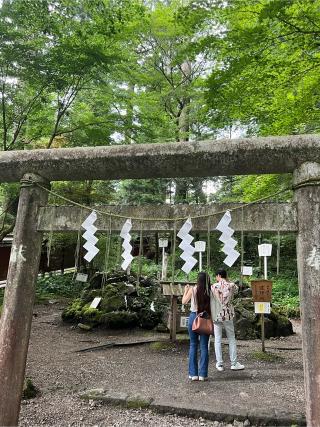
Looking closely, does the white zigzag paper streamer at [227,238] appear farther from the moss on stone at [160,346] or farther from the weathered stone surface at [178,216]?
the moss on stone at [160,346]

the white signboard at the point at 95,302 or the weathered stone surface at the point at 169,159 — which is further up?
the weathered stone surface at the point at 169,159

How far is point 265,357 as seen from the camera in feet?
25.2

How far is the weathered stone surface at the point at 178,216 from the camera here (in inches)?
125

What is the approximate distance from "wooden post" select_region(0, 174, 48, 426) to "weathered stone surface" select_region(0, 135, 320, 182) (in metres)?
0.23

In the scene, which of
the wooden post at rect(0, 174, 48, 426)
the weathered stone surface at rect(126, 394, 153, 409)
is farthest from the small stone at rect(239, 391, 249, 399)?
the wooden post at rect(0, 174, 48, 426)

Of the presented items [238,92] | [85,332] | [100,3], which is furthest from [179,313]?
[100,3]

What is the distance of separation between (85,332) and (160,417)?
6.23 meters

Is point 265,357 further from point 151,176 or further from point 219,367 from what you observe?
point 151,176

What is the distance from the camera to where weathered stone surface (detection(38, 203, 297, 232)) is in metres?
3.17

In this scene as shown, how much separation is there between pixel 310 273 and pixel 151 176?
175 centimetres

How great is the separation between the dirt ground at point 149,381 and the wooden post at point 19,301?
56.3 inches

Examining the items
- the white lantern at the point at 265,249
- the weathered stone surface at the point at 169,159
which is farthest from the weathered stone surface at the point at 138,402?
the white lantern at the point at 265,249

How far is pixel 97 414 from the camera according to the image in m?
4.78

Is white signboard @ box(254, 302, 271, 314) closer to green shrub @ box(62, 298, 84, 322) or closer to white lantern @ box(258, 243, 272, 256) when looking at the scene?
white lantern @ box(258, 243, 272, 256)
